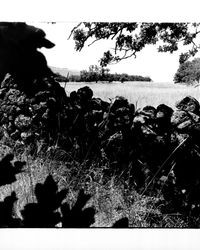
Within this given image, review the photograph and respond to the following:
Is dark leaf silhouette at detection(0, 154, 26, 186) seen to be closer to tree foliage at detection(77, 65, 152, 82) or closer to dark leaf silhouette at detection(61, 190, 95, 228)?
dark leaf silhouette at detection(61, 190, 95, 228)

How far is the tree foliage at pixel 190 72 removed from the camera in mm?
2080

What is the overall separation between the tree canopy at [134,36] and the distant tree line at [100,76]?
44mm

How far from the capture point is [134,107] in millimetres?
2154

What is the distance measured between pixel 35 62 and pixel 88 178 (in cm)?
143

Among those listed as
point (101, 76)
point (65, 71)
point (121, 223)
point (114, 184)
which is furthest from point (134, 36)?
point (121, 223)

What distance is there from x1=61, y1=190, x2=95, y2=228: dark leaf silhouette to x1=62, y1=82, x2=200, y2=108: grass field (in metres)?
1.45

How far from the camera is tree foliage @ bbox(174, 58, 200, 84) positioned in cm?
208

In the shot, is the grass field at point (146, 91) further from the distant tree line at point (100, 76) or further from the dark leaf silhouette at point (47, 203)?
the dark leaf silhouette at point (47, 203)

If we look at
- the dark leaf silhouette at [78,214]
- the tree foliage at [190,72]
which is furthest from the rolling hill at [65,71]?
the dark leaf silhouette at [78,214]

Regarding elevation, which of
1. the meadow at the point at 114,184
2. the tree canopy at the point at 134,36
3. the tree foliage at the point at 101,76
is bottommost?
the meadow at the point at 114,184

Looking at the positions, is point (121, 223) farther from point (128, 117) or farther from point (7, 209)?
point (128, 117)
